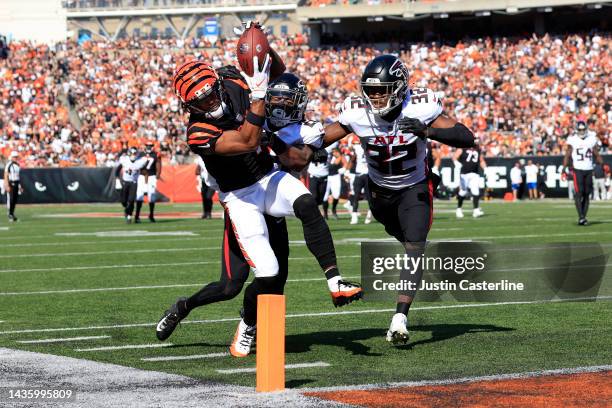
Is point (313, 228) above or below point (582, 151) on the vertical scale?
above

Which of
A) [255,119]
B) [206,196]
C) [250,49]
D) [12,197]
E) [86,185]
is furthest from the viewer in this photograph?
[86,185]

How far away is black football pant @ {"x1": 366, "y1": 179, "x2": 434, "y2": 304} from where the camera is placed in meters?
7.71

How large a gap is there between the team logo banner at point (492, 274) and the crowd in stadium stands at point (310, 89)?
2356 centimetres

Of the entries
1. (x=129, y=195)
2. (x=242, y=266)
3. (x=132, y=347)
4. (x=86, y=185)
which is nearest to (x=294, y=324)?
(x=242, y=266)

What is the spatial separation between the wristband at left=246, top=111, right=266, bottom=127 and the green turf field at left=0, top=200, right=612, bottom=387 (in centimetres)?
137

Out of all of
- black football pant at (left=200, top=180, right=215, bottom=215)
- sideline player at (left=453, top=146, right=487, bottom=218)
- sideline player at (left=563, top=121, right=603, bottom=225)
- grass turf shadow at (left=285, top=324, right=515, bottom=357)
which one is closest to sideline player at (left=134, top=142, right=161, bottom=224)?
black football pant at (left=200, top=180, right=215, bottom=215)

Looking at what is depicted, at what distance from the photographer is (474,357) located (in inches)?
272

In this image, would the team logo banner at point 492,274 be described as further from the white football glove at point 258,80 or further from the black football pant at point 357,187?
the black football pant at point 357,187

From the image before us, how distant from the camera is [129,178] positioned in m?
24.7

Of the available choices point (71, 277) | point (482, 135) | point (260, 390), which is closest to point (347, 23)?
point (482, 135)

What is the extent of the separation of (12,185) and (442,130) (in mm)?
21352

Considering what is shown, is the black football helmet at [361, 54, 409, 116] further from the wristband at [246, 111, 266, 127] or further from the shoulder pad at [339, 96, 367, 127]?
the wristband at [246, 111, 266, 127]

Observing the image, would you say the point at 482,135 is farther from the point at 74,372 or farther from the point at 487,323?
the point at 74,372

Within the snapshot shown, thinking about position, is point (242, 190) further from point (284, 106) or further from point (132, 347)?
point (132, 347)
